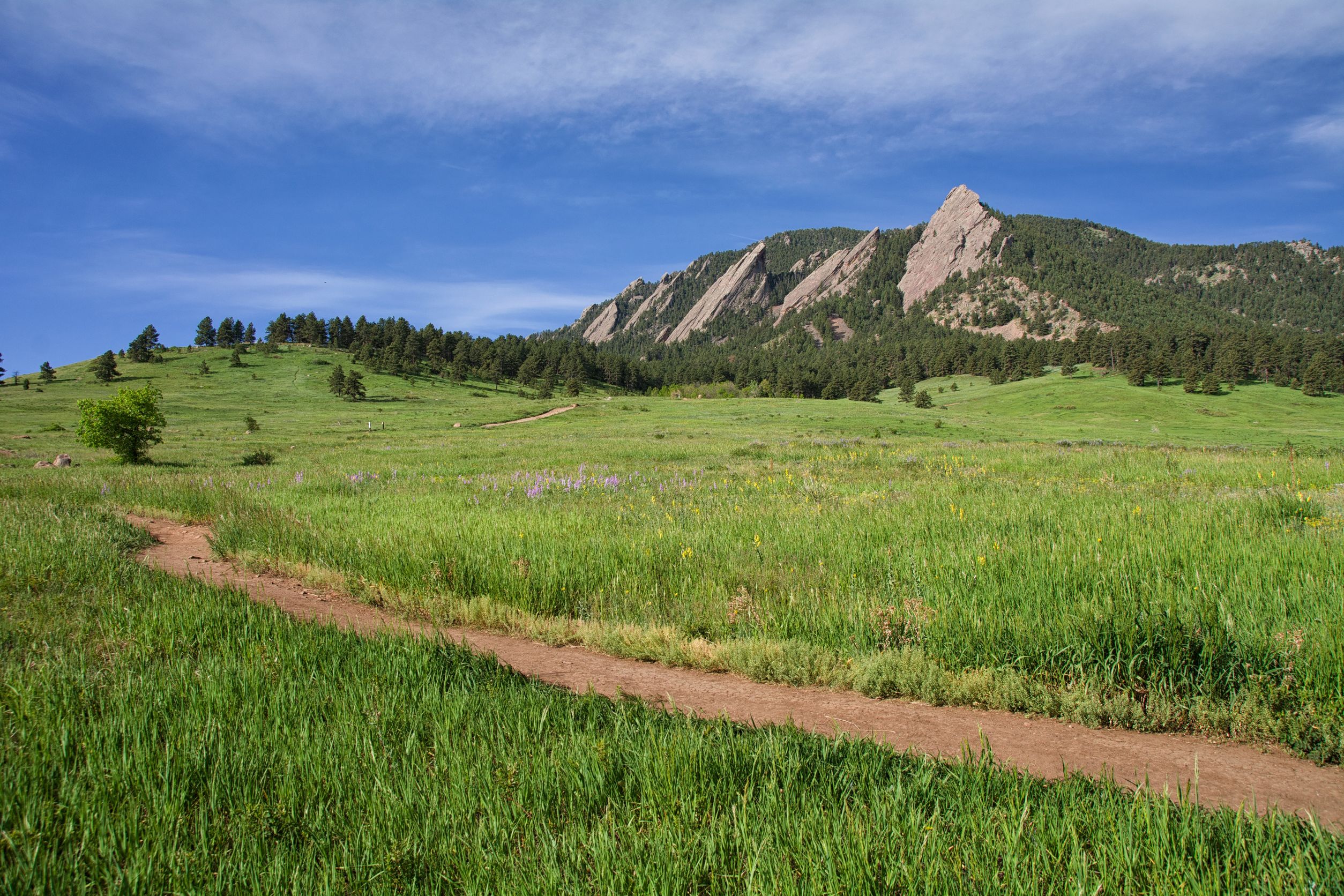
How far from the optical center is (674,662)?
5.38m

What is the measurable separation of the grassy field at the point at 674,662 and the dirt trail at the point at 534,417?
39280mm

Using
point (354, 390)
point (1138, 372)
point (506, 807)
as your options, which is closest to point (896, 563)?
point (506, 807)

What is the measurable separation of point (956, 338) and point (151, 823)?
185 metres

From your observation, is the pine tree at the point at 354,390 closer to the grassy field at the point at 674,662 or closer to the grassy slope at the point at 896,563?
the grassy slope at the point at 896,563

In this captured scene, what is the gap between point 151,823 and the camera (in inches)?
96.2

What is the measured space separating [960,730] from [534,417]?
5584 cm

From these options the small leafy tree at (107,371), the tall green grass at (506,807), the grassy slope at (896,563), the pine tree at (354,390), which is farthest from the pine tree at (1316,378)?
the small leafy tree at (107,371)

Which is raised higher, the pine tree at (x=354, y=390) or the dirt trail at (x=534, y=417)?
the pine tree at (x=354, y=390)

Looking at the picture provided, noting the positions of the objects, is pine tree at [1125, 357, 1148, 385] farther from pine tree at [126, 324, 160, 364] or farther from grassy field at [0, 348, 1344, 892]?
pine tree at [126, 324, 160, 364]

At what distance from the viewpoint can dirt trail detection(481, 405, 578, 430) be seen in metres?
51.6

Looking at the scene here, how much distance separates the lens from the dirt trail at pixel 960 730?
3.23 m

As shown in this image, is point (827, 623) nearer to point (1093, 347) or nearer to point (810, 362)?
point (1093, 347)

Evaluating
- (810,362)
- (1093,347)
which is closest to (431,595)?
(1093,347)

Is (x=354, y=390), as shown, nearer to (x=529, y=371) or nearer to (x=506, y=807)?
(x=529, y=371)
